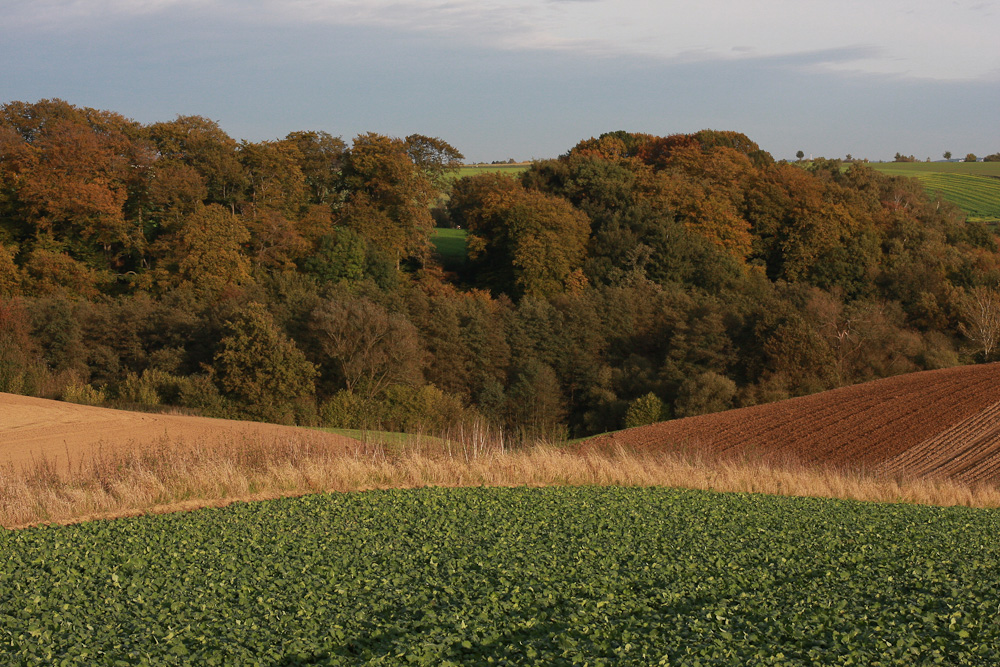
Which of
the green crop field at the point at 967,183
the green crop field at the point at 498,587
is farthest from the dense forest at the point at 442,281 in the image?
the green crop field at the point at 498,587

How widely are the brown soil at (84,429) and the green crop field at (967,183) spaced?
76.5 metres

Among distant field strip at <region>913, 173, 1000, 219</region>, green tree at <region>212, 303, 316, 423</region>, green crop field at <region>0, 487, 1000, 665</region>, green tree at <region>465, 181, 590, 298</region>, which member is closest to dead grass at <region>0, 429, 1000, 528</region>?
green crop field at <region>0, 487, 1000, 665</region>

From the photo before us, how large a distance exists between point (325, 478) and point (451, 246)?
6459 centimetres

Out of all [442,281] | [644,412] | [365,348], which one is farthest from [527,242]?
[644,412]

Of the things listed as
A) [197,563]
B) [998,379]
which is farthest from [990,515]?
[998,379]

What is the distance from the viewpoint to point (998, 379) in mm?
28641

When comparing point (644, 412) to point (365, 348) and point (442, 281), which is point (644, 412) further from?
point (442, 281)

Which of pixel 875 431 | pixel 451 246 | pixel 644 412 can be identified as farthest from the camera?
pixel 451 246

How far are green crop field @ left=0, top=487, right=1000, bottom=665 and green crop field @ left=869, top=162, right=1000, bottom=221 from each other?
82508 millimetres

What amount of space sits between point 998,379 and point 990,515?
61.6ft

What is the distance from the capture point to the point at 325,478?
43.0ft

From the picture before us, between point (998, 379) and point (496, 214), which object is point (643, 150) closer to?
point (496, 214)

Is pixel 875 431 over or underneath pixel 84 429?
underneath

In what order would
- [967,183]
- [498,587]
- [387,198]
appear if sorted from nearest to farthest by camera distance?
[498,587] < [387,198] < [967,183]
